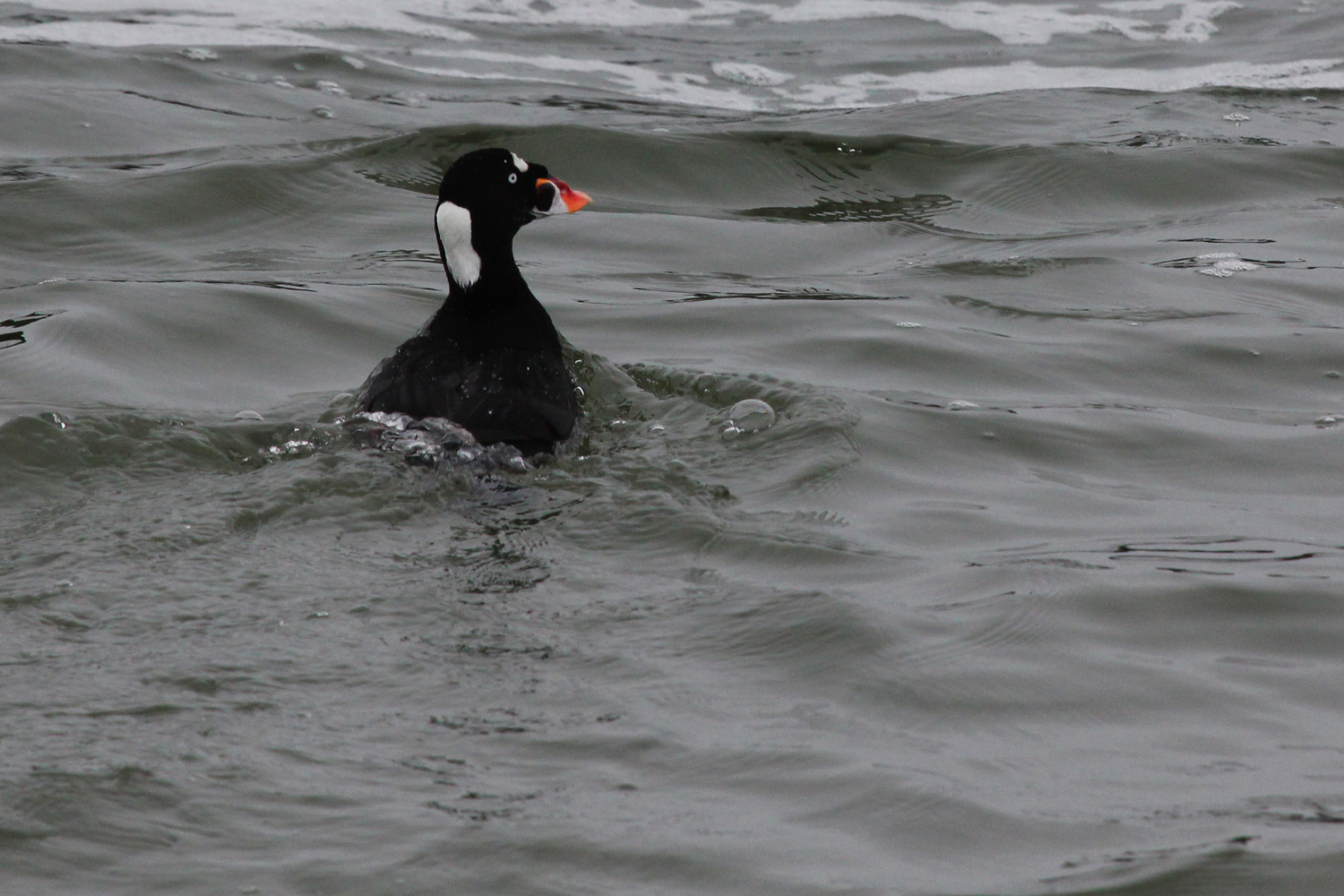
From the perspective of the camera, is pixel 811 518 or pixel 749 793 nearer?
pixel 749 793

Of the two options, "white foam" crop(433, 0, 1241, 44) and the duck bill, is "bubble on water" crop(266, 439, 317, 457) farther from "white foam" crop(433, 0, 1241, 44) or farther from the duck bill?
"white foam" crop(433, 0, 1241, 44)

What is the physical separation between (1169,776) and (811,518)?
6.12ft

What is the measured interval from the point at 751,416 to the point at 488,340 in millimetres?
1006

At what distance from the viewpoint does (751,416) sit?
6.25 meters

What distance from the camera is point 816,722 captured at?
13.0 feet

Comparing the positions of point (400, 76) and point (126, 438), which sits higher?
point (400, 76)

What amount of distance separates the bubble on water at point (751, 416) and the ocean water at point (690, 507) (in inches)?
2.9

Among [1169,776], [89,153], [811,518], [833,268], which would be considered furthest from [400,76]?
[1169,776]

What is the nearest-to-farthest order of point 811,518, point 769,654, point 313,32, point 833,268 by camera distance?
point 769,654, point 811,518, point 833,268, point 313,32

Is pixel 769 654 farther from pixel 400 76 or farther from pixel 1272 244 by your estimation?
pixel 400 76

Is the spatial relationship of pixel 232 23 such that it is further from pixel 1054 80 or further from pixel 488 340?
pixel 488 340

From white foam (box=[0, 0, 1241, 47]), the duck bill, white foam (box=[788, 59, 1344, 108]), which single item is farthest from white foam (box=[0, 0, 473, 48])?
the duck bill

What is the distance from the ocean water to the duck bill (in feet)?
2.07

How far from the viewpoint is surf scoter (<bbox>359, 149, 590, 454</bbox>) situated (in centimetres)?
571
